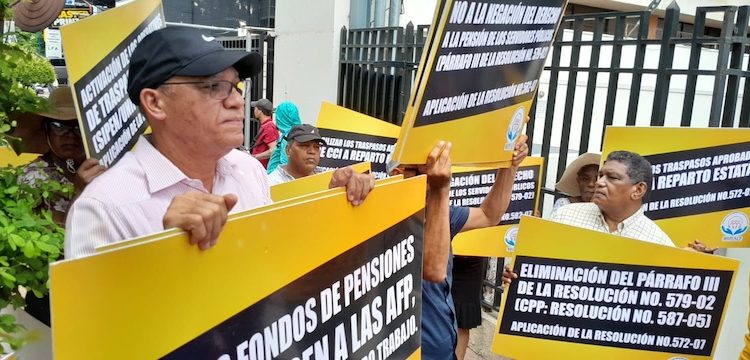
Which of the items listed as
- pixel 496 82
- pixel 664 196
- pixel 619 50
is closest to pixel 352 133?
pixel 619 50

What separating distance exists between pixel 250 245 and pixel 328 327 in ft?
1.19

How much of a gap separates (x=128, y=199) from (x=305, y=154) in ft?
10.3

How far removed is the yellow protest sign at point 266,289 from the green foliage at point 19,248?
0.33m

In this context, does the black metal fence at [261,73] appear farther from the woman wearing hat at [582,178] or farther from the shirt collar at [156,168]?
the shirt collar at [156,168]

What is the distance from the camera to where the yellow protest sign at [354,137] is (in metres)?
Result: 4.70

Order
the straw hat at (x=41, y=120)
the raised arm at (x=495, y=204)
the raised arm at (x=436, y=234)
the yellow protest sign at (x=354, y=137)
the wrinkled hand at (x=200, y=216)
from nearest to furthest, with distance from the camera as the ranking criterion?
the wrinkled hand at (x=200, y=216)
the raised arm at (x=436, y=234)
the straw hat at (x=41, y=120)
the raised arm at (x=495, y=204)
the yellow protest sign at (x=354, y=137)

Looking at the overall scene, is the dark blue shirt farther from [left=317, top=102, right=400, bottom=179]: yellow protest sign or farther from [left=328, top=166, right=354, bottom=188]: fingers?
[left=317, top=102, right=400, bottom=179]: yellow protest sign

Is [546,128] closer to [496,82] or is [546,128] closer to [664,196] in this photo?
[664,196]

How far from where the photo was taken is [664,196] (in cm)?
338

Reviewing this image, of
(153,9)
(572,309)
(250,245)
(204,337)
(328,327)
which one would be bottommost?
(572,309)

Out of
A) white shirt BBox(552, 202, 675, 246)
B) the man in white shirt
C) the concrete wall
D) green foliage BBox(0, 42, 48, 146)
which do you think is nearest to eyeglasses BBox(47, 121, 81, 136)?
green foliage BBox(0, 42, 48, 146)

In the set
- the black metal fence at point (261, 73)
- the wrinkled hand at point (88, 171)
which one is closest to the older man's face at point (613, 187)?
the wrinkled hand at point (88, 171)

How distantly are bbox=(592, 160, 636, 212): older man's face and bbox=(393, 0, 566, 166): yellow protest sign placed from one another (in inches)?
36.2

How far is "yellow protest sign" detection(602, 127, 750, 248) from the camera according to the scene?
3.26m
